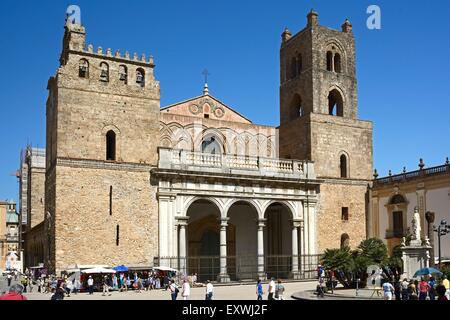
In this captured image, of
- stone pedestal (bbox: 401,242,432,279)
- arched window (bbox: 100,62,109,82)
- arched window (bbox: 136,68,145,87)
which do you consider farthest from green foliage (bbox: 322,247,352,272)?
arched window (bbox: 100,62,109,82)

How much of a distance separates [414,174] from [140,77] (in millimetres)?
18223

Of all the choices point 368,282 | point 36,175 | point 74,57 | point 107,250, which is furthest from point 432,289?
point 36,175

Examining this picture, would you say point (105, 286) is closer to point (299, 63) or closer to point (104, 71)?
point (104, 71)

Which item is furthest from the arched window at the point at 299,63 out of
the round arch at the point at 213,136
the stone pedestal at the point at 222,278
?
the stone pedestal at the point at 222,278

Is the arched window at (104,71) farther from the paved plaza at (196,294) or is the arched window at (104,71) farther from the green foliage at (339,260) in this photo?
the green foliage at (339,260)

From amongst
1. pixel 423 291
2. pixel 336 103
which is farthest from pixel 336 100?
pixel 423 291

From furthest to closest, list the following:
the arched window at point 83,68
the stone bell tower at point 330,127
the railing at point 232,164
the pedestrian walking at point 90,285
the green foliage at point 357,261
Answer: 1. the stone bell tower at point 330,127
2. the railing at point 232,164
3. the arched window at point 83,68
4. the green foliage at point 357,261
5. the pedestrian walking at point 90,285

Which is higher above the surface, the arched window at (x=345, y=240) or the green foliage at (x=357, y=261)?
the arched window at (x=345, y=240)

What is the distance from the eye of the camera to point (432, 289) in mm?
18172

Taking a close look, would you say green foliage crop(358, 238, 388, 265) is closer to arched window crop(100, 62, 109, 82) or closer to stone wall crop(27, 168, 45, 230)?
arched window crop(100, 62, 109, 82)

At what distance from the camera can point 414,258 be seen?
24.4 meters

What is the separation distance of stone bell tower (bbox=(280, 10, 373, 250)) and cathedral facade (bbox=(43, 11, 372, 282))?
0.08 metres

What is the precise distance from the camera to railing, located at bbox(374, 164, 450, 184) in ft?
111

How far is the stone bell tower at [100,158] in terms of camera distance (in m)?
29.7
